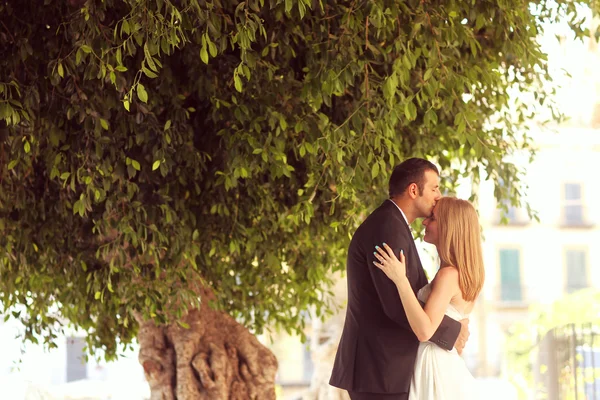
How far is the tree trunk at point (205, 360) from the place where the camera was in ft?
25.0

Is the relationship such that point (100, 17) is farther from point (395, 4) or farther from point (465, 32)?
point (465, 32)

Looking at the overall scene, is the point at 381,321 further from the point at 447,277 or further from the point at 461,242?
the point at 461,242

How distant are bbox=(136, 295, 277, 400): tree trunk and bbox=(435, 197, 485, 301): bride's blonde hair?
3.25 meters

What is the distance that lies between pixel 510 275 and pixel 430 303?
3104cm

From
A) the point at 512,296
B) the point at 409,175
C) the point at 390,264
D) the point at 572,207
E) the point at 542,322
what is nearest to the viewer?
the point at 390,264

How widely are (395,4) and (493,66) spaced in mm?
1400

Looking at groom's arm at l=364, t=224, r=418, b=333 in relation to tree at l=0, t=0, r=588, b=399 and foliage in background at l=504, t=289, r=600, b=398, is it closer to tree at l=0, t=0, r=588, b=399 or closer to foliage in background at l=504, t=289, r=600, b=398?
tree at l=0, t=0, r=588, b=399

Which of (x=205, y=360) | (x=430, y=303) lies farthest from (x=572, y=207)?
(x=430, y=303)

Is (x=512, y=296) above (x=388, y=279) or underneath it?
above

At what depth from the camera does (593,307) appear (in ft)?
91.8

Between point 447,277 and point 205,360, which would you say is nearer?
point 447,277

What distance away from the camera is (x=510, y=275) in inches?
1371

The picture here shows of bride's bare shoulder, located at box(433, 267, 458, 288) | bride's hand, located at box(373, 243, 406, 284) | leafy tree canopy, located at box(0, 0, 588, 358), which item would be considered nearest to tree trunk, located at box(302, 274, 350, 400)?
leafy tree canopy, located at box(0, 0, 588, 358)

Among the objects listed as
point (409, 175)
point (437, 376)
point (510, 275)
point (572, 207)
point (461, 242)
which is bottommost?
point (437, 376)
